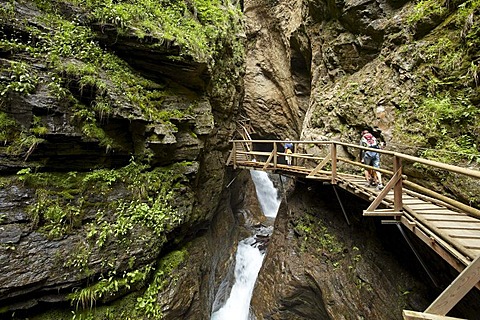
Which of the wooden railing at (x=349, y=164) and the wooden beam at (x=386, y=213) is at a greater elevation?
the wooden railing at (x=349, y=164)

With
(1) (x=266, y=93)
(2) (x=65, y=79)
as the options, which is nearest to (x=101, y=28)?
(2) (x=65, y=79)

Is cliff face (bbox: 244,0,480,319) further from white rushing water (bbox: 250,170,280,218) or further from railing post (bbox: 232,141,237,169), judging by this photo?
white rushing water (bbox: 250,170,280,218)

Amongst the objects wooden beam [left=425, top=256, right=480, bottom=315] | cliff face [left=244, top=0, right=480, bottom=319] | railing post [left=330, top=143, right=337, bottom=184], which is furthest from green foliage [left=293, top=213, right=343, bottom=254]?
wooden beam [left=425, top=256, right=480, bottom=315]

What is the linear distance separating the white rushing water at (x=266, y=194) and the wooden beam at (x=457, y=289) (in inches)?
641

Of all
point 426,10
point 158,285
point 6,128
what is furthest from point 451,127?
point 6,128

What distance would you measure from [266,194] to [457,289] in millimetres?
17535

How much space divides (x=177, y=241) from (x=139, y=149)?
9.71ft

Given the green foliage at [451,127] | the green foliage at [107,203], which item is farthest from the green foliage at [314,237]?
the green foliage at [107,203]

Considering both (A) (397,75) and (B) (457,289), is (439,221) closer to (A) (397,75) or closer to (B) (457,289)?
(B) (457,289)

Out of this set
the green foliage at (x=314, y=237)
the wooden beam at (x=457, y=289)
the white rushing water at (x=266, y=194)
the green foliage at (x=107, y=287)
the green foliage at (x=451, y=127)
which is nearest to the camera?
the wooden beam at (x=457, y=289)

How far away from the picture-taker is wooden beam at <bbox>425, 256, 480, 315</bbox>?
6.35 feet

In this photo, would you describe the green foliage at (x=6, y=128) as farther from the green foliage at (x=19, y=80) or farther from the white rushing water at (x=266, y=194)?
the white rushing water at (x=266, y=194)

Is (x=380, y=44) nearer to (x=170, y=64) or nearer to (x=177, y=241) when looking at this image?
(x=170, y=64)

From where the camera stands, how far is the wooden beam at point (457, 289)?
1935 mm
